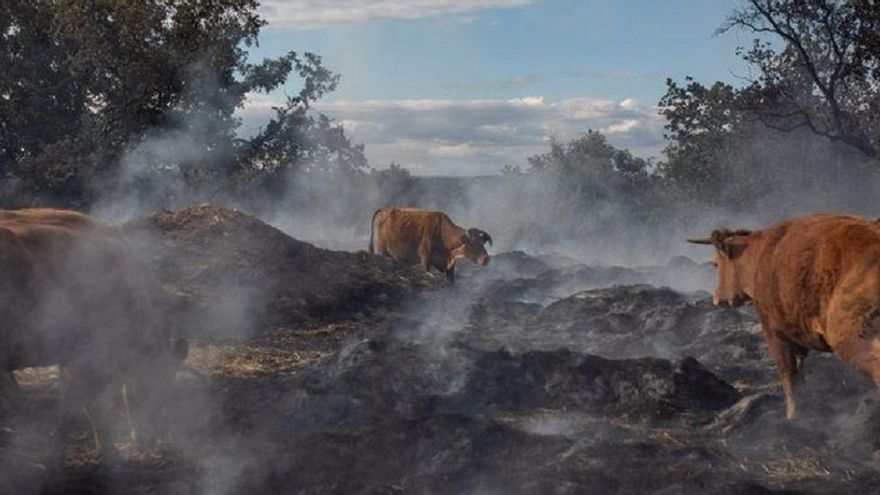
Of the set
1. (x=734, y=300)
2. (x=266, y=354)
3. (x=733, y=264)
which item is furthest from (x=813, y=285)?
(x=266, y=354)

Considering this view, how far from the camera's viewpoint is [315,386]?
10.1 metres

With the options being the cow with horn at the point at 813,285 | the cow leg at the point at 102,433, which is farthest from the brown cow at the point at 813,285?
the cow leg at the point at 102,433

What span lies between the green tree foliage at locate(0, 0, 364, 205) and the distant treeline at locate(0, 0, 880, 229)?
0.04 metres

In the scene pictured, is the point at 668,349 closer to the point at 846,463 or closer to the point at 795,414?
the point at 795,414

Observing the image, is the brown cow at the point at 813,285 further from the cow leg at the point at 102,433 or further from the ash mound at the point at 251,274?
the ash mound at the point at 251,274

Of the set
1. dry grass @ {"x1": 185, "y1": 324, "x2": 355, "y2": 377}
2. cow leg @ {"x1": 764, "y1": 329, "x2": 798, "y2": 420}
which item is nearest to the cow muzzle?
cow leg @ {"x1": 764, "y1": 329, "x2": 798, "y2": 420}

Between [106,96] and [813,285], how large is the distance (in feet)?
74.3

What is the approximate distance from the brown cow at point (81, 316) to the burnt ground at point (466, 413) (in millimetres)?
433

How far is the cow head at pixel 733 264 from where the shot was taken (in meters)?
10.7

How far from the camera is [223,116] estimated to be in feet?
107

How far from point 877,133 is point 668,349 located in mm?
13634

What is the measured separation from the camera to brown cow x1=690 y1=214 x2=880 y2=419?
777 centimetres

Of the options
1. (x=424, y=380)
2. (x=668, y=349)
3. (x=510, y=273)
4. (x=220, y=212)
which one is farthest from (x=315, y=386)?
(x=510, y=273)

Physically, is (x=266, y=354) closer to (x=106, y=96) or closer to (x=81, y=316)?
(x=81, y=316)
